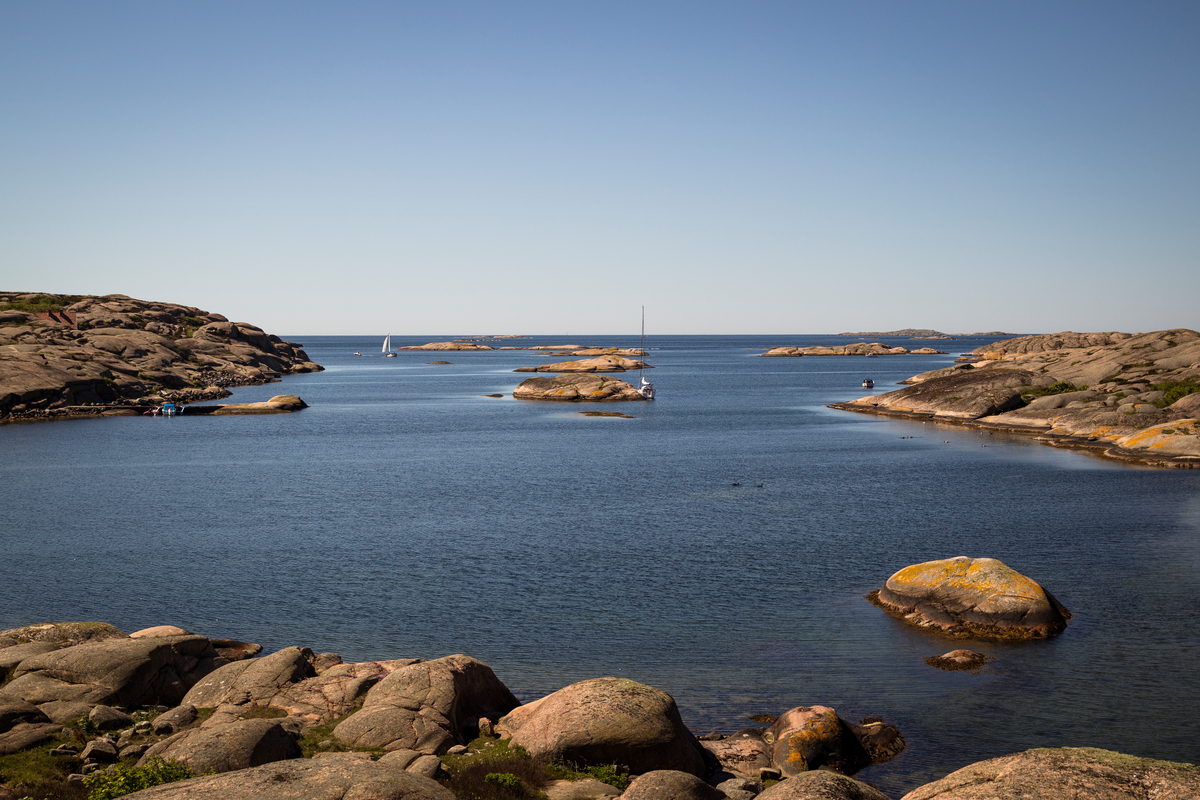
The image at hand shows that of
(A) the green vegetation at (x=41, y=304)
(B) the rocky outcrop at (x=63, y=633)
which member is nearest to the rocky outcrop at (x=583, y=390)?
(A) the green vegetation at (x=41, y=304)

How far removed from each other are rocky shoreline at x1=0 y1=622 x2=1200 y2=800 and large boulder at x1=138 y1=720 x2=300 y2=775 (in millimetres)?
35

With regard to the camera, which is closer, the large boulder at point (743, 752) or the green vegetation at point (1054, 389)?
the large boulder at point (743, 752)

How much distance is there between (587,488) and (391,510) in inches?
524

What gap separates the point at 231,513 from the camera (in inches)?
1839

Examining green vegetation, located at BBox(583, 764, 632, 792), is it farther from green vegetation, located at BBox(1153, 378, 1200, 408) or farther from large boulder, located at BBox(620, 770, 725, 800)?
green vegetation, located at BBox(1153, 378, 1200, 408)

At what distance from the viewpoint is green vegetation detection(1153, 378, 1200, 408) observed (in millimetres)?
73500

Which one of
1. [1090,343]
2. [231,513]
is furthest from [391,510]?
[1090,343]

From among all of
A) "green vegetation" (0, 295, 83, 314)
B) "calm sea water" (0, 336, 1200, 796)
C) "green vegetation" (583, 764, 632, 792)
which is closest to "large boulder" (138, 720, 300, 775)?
"green vegetation" (583, 764, 632, 792)

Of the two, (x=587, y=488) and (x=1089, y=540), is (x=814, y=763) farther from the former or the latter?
(x=587, y=488)

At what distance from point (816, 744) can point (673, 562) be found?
1747 centimetres

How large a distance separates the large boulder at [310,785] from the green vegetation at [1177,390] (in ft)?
267

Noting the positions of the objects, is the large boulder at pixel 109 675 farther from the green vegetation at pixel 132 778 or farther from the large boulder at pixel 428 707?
the large boulder at pixel 428 707

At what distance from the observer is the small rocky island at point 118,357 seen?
100938 millimetres

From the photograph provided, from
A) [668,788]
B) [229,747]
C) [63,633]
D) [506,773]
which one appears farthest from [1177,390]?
[63,633]
